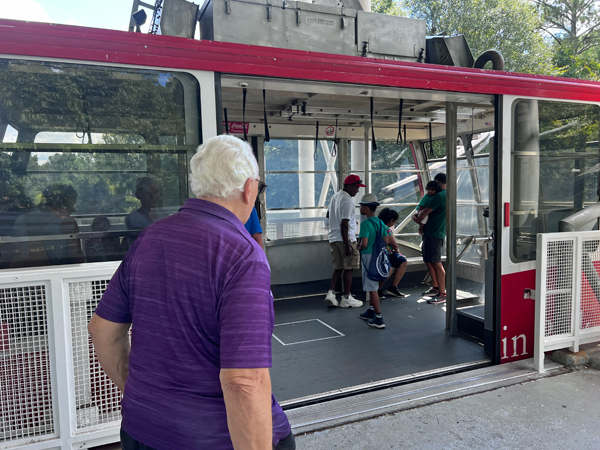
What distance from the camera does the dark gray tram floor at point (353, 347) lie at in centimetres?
351

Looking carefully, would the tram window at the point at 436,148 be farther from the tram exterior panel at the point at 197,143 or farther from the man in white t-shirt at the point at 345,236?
the tram exterior panel at the point at 197,143

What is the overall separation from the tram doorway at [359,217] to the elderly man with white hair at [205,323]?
1.69 m

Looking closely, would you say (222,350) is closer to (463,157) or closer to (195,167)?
(195,167)

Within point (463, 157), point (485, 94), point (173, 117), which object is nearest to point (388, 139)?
point (463, 157)

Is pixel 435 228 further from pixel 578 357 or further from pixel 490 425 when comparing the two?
pixel 490 425

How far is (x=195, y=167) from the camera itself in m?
1.31

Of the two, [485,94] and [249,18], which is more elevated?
[249,18]

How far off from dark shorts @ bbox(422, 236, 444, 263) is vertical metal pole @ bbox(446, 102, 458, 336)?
1.31m

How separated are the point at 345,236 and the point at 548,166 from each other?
2.47 meters

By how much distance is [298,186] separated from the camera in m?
6.99

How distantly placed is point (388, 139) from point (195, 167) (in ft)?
21.0

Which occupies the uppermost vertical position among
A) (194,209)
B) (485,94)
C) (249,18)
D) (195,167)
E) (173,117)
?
(249,18)

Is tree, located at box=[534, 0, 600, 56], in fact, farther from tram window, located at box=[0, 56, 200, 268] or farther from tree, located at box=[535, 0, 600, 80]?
tram window, located at box=[0, 56, 200, 268]

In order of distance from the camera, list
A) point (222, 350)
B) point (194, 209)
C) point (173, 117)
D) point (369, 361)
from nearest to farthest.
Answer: point (222, 350) → point (194, 209) → point (173, 117) → point (369, 361)
